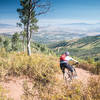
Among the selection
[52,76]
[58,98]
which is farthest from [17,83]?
[58,98]

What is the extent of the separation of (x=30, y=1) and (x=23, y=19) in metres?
4.47

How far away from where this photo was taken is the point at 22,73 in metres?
8.18

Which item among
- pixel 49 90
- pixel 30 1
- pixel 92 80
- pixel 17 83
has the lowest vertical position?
pixel 17 83

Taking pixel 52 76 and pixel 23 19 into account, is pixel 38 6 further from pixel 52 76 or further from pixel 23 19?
pixel 52 76

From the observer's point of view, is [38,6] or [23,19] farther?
[23,19]

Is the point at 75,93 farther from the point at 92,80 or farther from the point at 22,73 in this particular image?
the point at 22,73

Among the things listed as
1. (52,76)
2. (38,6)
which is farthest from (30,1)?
(52,76)

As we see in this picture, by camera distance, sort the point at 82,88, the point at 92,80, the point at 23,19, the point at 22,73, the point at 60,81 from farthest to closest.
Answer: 1. the point at 23,19
2. the point at 22,73
3. the point at 60,81
4. the point at 92,80
5. the point at 82,88

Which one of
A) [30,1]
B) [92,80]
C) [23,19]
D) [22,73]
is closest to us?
[92,80]

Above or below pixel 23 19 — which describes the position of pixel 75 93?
below

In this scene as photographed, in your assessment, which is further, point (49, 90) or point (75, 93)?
point (49, 90)

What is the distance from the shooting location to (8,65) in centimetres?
784

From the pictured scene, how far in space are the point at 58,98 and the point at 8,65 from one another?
197 inches

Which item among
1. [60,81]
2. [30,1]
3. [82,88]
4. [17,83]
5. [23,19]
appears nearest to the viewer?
[82,88]
